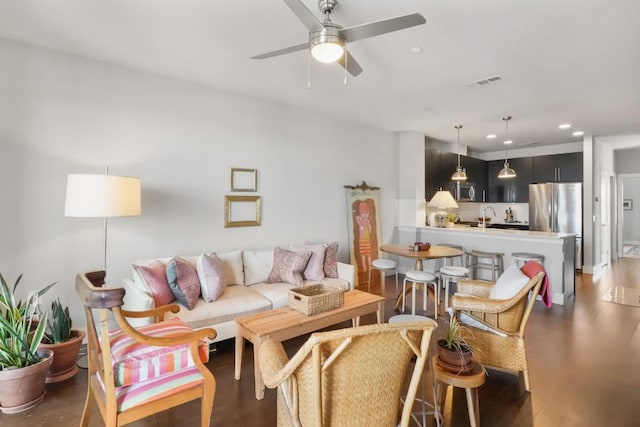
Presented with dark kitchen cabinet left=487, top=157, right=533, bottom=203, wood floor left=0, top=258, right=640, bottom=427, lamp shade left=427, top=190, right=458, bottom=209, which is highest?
dark kitchen cabinet left=487, top=157, right=533, bottom=203

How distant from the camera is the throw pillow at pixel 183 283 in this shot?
9.37 feet

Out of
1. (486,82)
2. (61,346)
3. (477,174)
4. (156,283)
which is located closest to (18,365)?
(61,346)

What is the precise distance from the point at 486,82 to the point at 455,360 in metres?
3.03

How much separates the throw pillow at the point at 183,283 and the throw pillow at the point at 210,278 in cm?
8

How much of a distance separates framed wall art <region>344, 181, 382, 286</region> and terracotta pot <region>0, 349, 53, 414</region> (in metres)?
3.83

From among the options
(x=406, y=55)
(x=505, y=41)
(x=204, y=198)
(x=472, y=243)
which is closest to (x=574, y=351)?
(x=472, y=243)

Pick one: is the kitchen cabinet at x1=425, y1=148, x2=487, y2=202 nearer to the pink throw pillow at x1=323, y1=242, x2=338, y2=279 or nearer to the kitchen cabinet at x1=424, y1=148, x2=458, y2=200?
the kitchen cabinet at x1=424, y1=148, x2=458, y2=200

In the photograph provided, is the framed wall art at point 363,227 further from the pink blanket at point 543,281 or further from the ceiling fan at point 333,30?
the ceiling fan at point 333,30

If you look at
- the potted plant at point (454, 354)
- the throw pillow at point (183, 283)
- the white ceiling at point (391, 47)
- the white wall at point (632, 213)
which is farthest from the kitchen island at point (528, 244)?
the white wall at point (632, 213)

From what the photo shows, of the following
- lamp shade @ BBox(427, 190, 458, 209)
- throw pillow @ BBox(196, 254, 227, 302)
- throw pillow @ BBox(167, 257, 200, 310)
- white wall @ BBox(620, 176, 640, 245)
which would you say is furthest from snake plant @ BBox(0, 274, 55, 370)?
white wall @ BBox(620, 176, 640, 245)

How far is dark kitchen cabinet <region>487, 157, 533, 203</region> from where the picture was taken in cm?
723

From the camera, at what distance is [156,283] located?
2.80m

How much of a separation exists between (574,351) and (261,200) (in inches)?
143

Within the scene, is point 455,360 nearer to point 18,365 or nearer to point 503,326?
point 503,326
